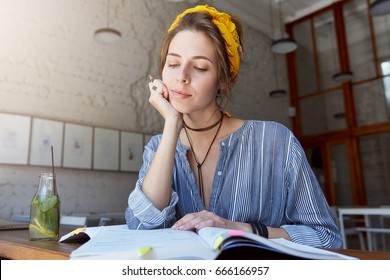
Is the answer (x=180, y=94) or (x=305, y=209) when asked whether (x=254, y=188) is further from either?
(x=180, y=94)

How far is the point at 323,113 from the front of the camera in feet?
23.0

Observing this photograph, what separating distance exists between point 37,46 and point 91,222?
232 cm

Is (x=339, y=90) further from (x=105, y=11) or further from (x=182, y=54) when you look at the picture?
(x=182, y=54)

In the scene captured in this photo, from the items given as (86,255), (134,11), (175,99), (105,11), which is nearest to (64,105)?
(105,11)

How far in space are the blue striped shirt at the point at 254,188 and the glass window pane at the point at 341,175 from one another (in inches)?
238

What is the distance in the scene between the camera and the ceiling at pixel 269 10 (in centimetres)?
648

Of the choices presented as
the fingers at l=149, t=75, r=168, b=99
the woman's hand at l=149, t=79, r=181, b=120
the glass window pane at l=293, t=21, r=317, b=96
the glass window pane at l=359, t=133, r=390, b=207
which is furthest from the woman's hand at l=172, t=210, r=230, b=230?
the glass window pane at l=293, t=21, r=317, b=96

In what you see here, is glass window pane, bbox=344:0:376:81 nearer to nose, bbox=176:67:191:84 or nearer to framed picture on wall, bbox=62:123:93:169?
framed picture on wall, bbox=62:123:93:169

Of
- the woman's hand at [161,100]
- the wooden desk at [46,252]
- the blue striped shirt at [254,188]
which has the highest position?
the woman's hand at [161,100]

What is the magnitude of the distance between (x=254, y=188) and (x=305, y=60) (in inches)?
274

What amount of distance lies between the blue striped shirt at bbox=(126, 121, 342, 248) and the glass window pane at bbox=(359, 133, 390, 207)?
5.92 meters

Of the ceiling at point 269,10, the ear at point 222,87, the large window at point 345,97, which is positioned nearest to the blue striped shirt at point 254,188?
the ear at point 222,87

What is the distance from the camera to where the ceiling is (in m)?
6.48

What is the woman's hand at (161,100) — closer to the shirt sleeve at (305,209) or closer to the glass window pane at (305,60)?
the shirt sleeve at (305,209)
